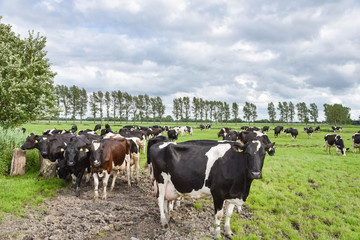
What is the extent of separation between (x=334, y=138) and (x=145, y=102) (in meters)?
85.7

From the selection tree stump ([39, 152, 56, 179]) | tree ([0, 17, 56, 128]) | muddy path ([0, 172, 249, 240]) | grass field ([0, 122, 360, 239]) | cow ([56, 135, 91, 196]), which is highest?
tree ([0, 17, 56, 128])

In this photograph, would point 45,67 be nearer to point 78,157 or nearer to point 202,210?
point 78,157

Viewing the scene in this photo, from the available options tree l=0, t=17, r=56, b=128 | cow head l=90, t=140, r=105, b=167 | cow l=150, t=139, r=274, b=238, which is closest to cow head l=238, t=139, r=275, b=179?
cow l=150, t=139, r=274, b=238

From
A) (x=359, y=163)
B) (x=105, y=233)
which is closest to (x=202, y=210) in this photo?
(x=105, y=233)

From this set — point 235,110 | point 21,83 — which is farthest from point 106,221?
point 235,110

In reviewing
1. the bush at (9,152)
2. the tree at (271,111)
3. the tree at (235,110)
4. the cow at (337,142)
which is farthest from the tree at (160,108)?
the bush at (9,152)

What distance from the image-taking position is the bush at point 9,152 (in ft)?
37.0

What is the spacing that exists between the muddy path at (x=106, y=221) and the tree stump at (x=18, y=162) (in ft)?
13.3

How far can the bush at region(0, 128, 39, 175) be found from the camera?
444 inches

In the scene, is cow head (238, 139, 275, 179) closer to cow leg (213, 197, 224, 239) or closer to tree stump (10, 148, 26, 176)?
cow leg (213, 197, 224, 239)

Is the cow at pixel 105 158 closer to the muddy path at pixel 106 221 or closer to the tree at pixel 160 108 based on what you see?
the muddy path at pixel 106 221

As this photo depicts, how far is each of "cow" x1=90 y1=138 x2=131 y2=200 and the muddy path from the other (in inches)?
35.0

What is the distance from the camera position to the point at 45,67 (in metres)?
17.5

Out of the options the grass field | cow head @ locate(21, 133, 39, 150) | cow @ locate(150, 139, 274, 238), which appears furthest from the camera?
cow head @ locate(21, 133, 39, 150)
